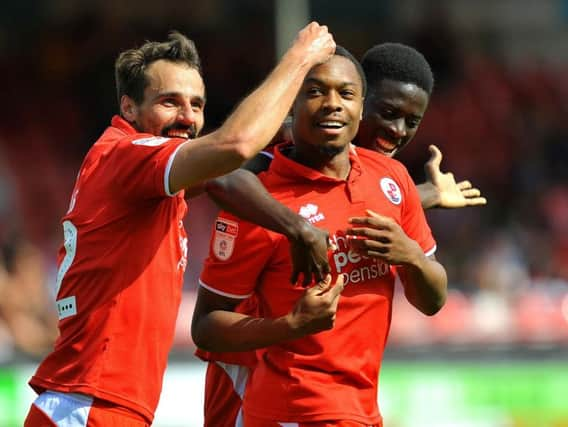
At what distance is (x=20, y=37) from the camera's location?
1759 centimetres

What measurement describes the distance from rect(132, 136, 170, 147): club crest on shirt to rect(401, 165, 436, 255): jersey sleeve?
960 mm

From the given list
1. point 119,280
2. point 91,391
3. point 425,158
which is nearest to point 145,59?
point 119,280

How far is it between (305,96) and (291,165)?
0.26m

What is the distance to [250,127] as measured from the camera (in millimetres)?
4027

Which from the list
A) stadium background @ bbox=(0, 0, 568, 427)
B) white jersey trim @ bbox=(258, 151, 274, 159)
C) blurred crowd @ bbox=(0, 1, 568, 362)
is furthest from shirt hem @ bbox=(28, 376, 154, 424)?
blurred crowd @ bbox=(0, 1, 568, 362)

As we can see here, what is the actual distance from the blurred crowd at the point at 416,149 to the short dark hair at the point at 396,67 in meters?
5.81

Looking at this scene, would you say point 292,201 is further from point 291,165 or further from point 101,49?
point 101,49

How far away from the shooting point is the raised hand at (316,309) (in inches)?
166

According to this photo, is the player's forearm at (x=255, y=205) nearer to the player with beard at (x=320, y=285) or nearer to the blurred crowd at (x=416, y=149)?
the player with beard at (x=320, y=285)

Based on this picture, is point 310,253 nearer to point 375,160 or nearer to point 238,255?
point 238,255

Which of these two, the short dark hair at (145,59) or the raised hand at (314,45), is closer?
the raised hand at (314,45)

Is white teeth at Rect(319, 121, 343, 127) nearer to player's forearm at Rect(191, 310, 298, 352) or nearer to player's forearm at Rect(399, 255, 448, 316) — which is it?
player's forearm at Rect(399, 255, 448, 316)

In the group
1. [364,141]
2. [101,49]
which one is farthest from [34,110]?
[364,141]

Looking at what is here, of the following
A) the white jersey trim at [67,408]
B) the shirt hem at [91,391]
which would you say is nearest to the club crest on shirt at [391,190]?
the shirt hem at [91,391]
